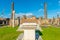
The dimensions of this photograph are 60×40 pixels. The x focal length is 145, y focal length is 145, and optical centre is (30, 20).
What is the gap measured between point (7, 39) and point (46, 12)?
30527 millimetres

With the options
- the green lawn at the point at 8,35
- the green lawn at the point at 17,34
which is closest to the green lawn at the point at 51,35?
the green lawn at the point at 17,34

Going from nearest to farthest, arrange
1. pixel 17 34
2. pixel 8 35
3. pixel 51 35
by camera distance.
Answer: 1. pixel 51 35
2. pixel 8 35
3. pixel 17 34

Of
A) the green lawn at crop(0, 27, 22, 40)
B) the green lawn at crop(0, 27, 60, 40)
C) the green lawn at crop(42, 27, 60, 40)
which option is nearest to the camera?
the green lawn at crop(42, 27, 60, 40)

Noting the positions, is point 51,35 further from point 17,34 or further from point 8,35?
point 8,35

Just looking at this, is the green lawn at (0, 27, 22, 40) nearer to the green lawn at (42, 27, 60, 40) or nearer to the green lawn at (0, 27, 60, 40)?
the green lawn at (0, 27, 60, 40)

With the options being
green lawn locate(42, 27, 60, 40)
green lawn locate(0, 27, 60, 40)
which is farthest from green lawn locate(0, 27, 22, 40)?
green lawn locate(42, 27, 60, 40)

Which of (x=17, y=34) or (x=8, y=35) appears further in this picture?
(x=17, y=34)

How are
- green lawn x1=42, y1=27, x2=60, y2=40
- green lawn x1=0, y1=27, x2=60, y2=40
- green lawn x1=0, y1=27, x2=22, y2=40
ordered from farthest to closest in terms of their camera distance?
green lawn x1=0, y1=27, x2=22, y2=40, green lawn x1=0, y1=27, x2=60, y2=40, green lawn x1=42, y1=27, x2=60, y2=40

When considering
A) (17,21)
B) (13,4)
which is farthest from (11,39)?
(17,21)

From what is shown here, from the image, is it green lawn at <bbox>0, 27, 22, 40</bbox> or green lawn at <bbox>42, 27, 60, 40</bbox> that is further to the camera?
green lawn at <bbox>0, 27, 22, 40</bbox>

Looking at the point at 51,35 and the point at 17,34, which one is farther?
the point at 17,34

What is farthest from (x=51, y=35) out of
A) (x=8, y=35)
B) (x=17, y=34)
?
(x=8, y=35)

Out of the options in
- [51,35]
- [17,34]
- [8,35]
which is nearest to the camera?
[51,35]

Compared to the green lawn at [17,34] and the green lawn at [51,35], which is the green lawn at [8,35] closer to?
the green lawn at [17,34]
